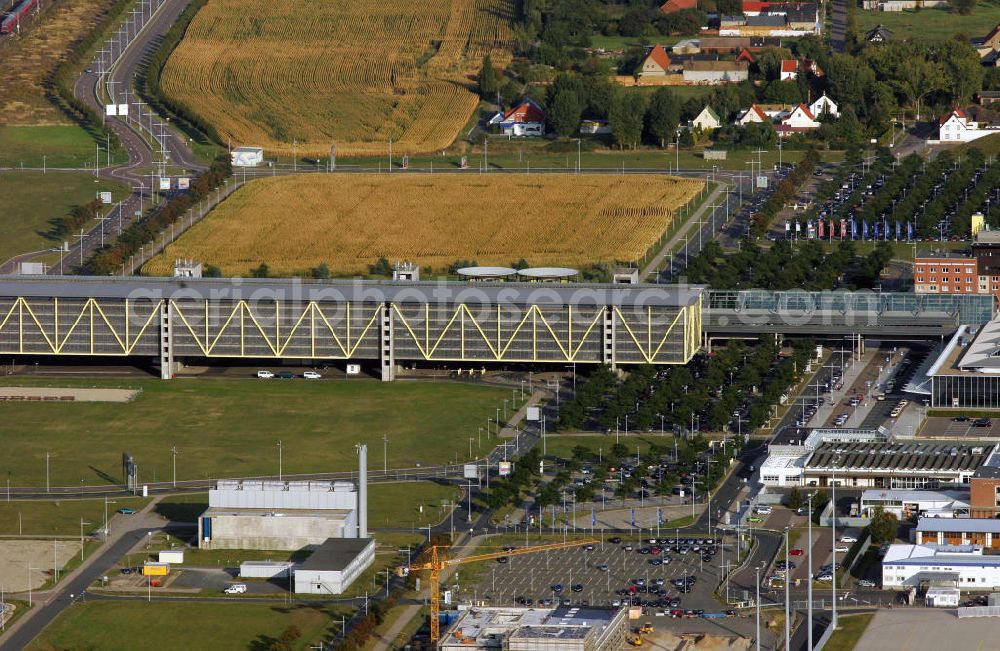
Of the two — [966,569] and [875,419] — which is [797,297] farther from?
[966,569]

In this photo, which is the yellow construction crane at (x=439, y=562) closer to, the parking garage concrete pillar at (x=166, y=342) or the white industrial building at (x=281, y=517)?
the white industrial building at (x=281, y=517)

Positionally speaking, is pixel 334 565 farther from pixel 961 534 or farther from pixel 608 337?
pixel 608 337

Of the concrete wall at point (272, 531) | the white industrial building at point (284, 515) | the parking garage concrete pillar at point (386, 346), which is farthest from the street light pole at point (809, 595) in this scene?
the parking garage concrete pillar at point (386, 346)

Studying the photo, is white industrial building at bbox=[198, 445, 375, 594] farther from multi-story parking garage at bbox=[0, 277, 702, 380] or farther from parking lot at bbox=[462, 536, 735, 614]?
multi-story parking garage at bbox=[0, 277, 702, 380]

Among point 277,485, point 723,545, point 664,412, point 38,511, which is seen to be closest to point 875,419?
point 664,412

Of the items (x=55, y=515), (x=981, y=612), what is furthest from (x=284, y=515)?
(x=981, y=612)

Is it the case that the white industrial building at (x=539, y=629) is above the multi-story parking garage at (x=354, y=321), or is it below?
below

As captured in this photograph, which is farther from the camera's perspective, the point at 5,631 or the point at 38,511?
the point at 38,511
